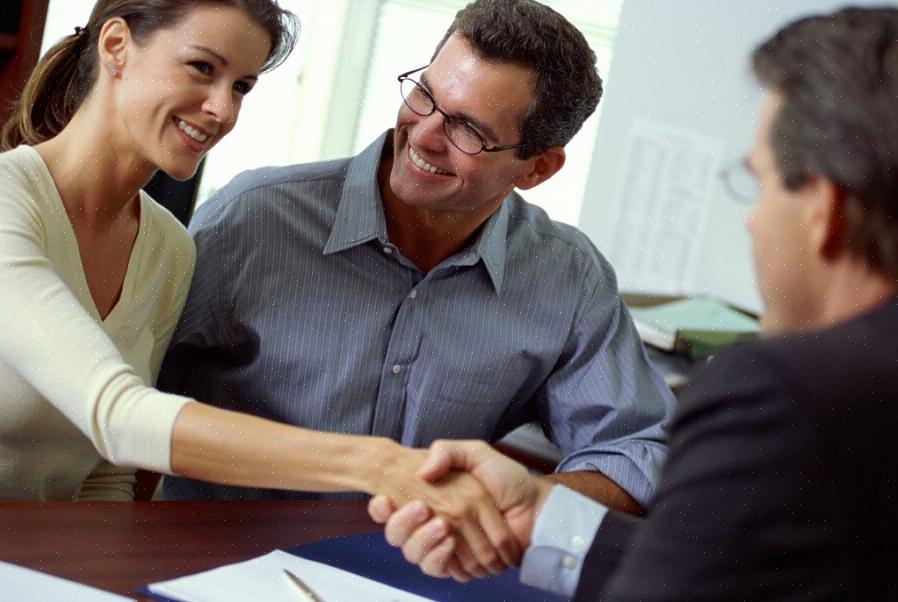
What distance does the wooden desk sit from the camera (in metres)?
1.03

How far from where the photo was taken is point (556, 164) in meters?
1.85

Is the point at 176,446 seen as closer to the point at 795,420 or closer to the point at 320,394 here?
the point at 320,394

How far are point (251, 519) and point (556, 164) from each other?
86 cm

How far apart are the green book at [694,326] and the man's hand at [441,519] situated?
3.73 ft

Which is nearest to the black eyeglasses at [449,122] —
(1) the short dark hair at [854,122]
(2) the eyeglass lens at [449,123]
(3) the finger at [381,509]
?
(2) the eyeglass lens at [449,123]

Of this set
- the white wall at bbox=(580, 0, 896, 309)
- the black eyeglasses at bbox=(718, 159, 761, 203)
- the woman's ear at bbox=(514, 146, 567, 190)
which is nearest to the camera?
the black eyeglasses at bbox=(718, 159, 761, 203)

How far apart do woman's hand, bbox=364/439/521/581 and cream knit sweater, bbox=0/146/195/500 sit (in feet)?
0.75

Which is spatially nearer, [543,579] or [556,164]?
[543,579]

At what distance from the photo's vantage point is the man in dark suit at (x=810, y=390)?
0.68m

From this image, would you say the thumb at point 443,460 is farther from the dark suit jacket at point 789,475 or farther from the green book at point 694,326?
the green book at point 694,326

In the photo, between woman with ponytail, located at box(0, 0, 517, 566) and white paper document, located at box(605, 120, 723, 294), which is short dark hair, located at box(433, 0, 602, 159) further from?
white paper document, located at box(605, 120, 723, 294)

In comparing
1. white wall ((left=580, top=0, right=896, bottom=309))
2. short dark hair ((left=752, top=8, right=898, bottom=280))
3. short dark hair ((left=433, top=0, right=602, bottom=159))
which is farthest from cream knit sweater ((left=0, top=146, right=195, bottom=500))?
white wall ((left=580, top=0, right=896, bottom=309))

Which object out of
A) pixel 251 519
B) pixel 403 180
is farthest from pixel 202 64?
pixel 251 519

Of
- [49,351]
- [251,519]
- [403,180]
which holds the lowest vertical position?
[251,519]
